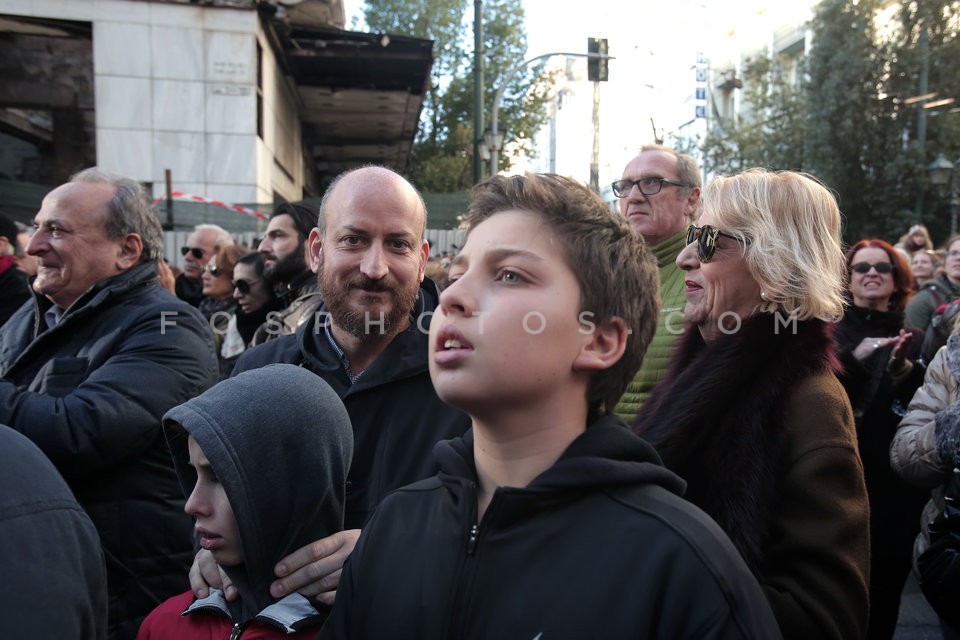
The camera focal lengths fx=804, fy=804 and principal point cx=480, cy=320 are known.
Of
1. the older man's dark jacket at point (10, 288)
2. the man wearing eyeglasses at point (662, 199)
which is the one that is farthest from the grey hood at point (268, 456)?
the older man's dark jacket at point (10, 288)

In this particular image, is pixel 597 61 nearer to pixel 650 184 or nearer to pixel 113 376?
pixel 650 184

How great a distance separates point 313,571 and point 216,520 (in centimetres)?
25

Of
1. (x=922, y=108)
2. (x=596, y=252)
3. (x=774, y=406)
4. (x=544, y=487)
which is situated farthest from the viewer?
(x=922, y=108)

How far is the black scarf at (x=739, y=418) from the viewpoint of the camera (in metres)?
1.95

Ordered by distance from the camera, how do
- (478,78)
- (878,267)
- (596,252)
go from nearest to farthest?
(596,252), (878,267), (478,78)

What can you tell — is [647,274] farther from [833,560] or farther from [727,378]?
[833,560]

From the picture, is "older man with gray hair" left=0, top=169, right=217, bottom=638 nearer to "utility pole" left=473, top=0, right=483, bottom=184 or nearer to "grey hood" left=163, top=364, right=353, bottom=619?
"grey hood" left=163, top=364, right=353, bottom=619

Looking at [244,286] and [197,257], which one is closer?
[244,286]

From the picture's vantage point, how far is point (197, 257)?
7.17m

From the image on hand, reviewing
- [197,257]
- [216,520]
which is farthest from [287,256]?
[216,520]

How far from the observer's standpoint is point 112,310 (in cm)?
296

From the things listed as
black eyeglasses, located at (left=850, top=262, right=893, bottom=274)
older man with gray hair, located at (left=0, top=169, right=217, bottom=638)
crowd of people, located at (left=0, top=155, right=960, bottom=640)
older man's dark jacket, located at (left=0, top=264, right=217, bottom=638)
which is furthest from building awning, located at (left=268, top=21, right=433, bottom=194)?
crowd of people, located at (left=0, top=155, right=960, bottom=640)

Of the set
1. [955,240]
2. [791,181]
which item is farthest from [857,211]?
[791,181]

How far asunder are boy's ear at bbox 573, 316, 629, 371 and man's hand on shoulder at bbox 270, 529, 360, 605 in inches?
28.0
